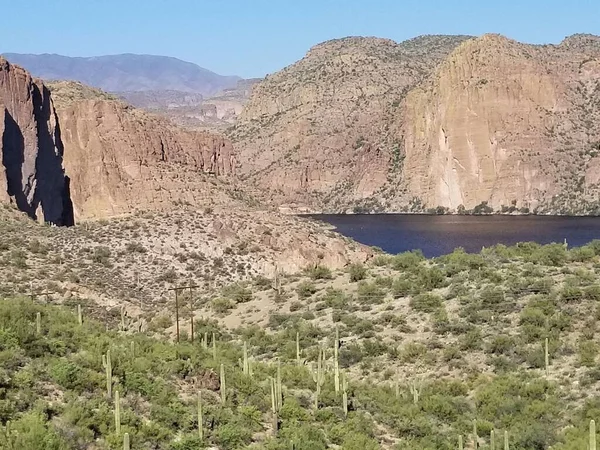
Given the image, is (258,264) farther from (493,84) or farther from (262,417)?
(493,84)

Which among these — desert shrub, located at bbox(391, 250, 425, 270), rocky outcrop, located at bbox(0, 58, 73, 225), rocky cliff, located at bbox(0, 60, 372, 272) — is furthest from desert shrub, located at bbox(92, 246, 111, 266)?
desert shrub, located at bbox(391, 250, 425, 270)

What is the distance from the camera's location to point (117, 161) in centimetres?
6438

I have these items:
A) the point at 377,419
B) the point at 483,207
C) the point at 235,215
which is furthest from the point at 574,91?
Answer: the point at 377,419

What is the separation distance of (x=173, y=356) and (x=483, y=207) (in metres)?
156

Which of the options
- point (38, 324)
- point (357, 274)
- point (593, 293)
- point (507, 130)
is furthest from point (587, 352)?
point (507, 130)

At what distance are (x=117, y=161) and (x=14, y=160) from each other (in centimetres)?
841

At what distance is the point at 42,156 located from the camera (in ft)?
201

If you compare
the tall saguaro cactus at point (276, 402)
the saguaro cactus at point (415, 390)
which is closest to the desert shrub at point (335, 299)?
the saguaro cactus at point (415, 390)

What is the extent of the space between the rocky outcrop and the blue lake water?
4145 centimetres

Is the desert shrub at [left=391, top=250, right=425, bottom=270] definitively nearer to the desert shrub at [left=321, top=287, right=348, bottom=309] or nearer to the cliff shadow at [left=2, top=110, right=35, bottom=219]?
the desert shrub at [left=321, top=287, right=348, bottom=309]

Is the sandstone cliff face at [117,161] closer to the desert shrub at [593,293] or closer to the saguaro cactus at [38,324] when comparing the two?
the desert shrub at [593,293]

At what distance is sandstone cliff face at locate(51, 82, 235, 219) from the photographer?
2462 inches

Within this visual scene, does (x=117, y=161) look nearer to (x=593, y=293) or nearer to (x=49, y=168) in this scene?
(x=49, y=168)

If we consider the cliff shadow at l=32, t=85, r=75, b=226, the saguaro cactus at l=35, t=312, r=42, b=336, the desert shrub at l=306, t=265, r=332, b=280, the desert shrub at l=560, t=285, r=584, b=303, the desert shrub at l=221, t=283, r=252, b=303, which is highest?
the cliff shadow at l=32, t=85, r=75, b=226
